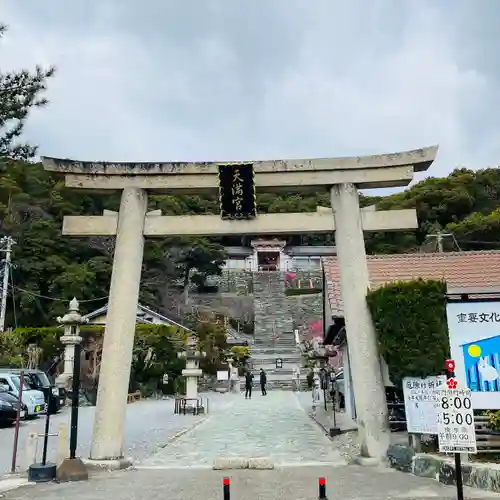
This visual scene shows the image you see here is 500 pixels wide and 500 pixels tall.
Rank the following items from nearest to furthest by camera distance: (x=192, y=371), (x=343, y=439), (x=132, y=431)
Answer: (x=343, y=439) < (x=132, y=431) < (x=192, y=371)

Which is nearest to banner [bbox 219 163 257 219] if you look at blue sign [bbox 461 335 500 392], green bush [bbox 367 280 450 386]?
green bush [bbox 367 280 450 386]

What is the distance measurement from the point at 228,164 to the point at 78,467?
600cm

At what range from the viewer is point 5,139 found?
827 centimetres

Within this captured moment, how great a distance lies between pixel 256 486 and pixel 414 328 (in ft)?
12.2

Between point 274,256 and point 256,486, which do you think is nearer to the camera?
point 256,486

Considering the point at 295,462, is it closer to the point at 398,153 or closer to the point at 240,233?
the point at 240,233

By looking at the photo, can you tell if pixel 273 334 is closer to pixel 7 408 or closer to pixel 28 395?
Result: pixel 28 395

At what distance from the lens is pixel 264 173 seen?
10719 millimetres

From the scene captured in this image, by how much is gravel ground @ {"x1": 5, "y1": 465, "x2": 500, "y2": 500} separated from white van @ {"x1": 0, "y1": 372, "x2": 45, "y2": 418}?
41.4 ft

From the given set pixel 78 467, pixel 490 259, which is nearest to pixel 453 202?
pixel 490 259

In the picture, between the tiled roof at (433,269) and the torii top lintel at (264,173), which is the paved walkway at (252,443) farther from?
the torii top lintel at (264,173)

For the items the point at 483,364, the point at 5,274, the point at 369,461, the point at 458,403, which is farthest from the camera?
the point at 5,274

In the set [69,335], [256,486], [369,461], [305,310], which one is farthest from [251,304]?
[256,486]

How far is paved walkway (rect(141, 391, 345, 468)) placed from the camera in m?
10.8
